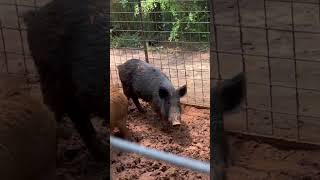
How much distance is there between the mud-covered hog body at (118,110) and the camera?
153 inches

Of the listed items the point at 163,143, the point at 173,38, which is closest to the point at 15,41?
the point at 163,143

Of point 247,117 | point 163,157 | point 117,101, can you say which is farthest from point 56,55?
point 117,101

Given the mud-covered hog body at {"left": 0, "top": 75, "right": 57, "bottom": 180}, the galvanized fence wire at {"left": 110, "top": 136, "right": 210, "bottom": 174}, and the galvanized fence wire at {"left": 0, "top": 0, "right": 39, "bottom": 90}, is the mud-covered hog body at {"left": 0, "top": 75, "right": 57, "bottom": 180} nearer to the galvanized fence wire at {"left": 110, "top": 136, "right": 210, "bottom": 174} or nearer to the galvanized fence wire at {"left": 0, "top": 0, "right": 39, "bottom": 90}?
the galvanized fence wire at {"left": 0, "top": 0, "right": 39, "bottom": 90}

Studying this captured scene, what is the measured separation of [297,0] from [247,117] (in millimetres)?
457

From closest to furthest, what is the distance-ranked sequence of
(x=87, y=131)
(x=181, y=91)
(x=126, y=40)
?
(x=87, y=131)
(x=181, y=91)
(x=126, y=40)

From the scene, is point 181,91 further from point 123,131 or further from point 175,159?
point 175,159

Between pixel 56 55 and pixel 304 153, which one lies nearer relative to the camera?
pixel 304 153

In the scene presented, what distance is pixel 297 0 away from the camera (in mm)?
1622

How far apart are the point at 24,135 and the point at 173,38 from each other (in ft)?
10.8

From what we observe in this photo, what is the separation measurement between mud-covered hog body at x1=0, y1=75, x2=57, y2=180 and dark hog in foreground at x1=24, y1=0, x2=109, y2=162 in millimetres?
68

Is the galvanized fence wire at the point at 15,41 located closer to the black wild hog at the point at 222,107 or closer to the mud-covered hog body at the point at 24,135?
the mud-covered hog body at the point at 24,135

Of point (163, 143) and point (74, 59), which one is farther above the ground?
point (74, 59)

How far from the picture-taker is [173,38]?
17.1ft

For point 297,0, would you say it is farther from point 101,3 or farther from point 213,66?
point 101,3
